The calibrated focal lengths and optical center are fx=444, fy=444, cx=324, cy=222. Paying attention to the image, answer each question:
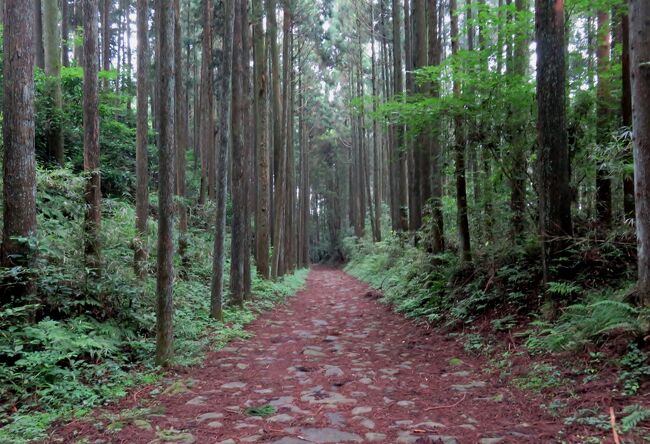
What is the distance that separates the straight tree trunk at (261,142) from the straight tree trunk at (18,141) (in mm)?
7457

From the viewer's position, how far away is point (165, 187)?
566 cm

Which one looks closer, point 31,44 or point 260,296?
point 31,44

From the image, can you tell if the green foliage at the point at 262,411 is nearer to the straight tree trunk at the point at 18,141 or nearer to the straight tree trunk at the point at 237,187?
the straight tree trunk at the point at 18,141

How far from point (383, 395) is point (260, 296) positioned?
26.2ft

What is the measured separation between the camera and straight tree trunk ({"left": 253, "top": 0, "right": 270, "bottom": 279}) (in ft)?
43.0

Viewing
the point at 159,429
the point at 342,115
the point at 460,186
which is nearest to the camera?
the point at 159,429

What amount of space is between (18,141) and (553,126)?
7252 mm

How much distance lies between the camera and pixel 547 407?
159 inches

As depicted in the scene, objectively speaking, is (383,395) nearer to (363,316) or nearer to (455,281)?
(455,281)

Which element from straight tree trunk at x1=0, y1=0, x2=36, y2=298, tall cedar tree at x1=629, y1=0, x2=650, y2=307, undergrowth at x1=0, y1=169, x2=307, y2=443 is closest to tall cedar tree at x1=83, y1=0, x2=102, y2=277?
undergrowth at x1=0, y1=169, x2=307, y2=443

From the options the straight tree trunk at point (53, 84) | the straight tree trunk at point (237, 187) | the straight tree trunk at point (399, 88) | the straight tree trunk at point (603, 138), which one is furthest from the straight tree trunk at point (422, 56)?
the straight tree trunk at point (53, 84)

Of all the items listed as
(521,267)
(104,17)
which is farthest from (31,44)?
(104,17)

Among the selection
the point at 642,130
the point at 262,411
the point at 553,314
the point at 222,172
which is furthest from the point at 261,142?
the point at 642,130

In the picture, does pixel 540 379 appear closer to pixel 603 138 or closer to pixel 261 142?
pixel 603 138
